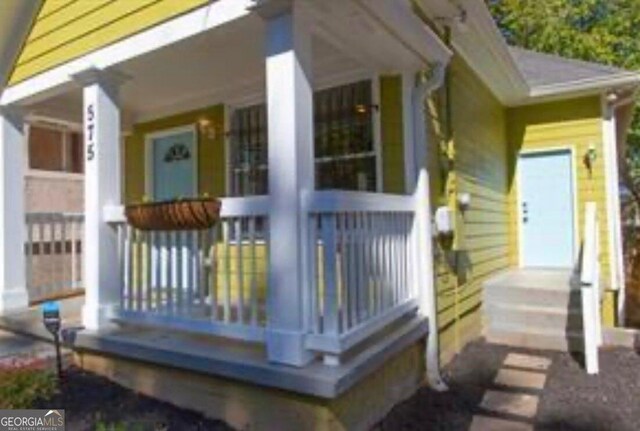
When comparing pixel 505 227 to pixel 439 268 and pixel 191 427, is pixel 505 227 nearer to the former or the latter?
pixel 439 268

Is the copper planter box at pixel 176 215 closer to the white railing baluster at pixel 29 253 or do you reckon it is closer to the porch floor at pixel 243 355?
the porch floor at pixel 243 355

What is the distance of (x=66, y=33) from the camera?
522 centimetres

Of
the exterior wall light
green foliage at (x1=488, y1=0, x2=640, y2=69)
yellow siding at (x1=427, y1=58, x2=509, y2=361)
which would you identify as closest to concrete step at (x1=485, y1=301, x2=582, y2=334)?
yellow siding at (x1=427, y1=58, x2=509, y2=361)

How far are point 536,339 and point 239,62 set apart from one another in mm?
4276

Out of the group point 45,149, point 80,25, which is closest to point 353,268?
point 80,25

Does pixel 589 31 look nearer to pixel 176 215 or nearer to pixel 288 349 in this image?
pixel 176 215

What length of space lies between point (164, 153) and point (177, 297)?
3.64 meters

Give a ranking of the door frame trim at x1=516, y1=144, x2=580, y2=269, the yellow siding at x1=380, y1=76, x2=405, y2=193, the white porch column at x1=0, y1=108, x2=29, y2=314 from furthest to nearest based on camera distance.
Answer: the door frame trim at x1=516, y1=144, x2=580, y2=269
the white porch column at x1=0, y1=108, x2=29, y2=314
the yellow siding at x1=380, y1=76, x2=405, y2=193

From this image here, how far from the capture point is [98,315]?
4711 mm

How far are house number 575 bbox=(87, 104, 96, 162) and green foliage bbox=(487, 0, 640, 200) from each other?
12.6 m

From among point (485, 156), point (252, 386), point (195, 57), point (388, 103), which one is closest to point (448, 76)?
point (388, 103)

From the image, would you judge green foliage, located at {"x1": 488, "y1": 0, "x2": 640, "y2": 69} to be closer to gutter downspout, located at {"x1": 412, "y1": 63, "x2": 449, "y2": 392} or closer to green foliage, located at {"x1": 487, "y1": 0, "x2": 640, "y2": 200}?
green foliage, located at {"x1": 487, "y1": 0, "x2": 640, "y2": 200}

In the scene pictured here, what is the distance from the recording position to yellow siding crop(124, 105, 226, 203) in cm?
667

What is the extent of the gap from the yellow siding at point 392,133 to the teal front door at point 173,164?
274 cm
